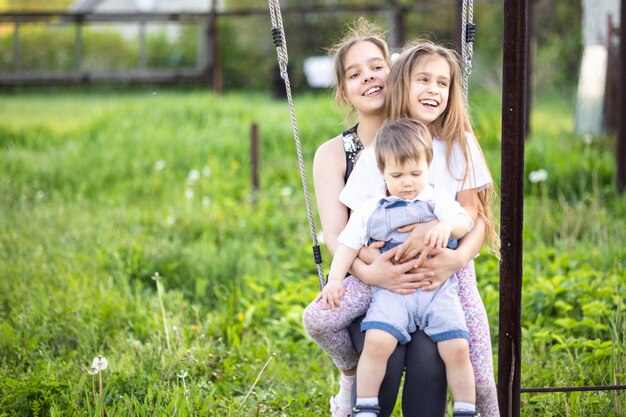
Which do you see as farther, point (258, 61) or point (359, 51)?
point (258, 61)

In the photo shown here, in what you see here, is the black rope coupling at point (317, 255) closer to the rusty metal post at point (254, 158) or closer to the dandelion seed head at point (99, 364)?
the dandelion seed head at point (99, 364)

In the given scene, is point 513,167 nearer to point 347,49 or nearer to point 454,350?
point 454,350

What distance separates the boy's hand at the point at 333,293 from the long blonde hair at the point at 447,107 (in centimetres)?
54

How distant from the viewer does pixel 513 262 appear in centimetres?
288

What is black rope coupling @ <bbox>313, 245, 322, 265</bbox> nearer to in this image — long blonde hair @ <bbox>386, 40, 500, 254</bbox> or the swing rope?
long blonde hair @ <bbox>386, 40, 500, 254</bbox>

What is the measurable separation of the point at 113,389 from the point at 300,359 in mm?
1043

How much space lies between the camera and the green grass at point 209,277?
145 inches

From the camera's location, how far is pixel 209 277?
532 cm

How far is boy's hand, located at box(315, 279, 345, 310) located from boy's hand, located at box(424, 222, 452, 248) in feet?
1.04

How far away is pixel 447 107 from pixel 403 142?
1.30 feet

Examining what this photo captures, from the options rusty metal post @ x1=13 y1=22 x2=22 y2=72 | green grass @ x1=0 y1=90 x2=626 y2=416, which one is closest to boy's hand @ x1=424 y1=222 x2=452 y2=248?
green grass @ x1=0 y1=90 x2=626 y2=416

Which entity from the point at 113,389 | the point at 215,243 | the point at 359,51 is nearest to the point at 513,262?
the point at 359,51

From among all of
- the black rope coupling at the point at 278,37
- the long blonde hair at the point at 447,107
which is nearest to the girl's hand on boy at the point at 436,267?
the long blonde hair at the point at 447,107

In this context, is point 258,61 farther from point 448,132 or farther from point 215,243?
point 448,132
